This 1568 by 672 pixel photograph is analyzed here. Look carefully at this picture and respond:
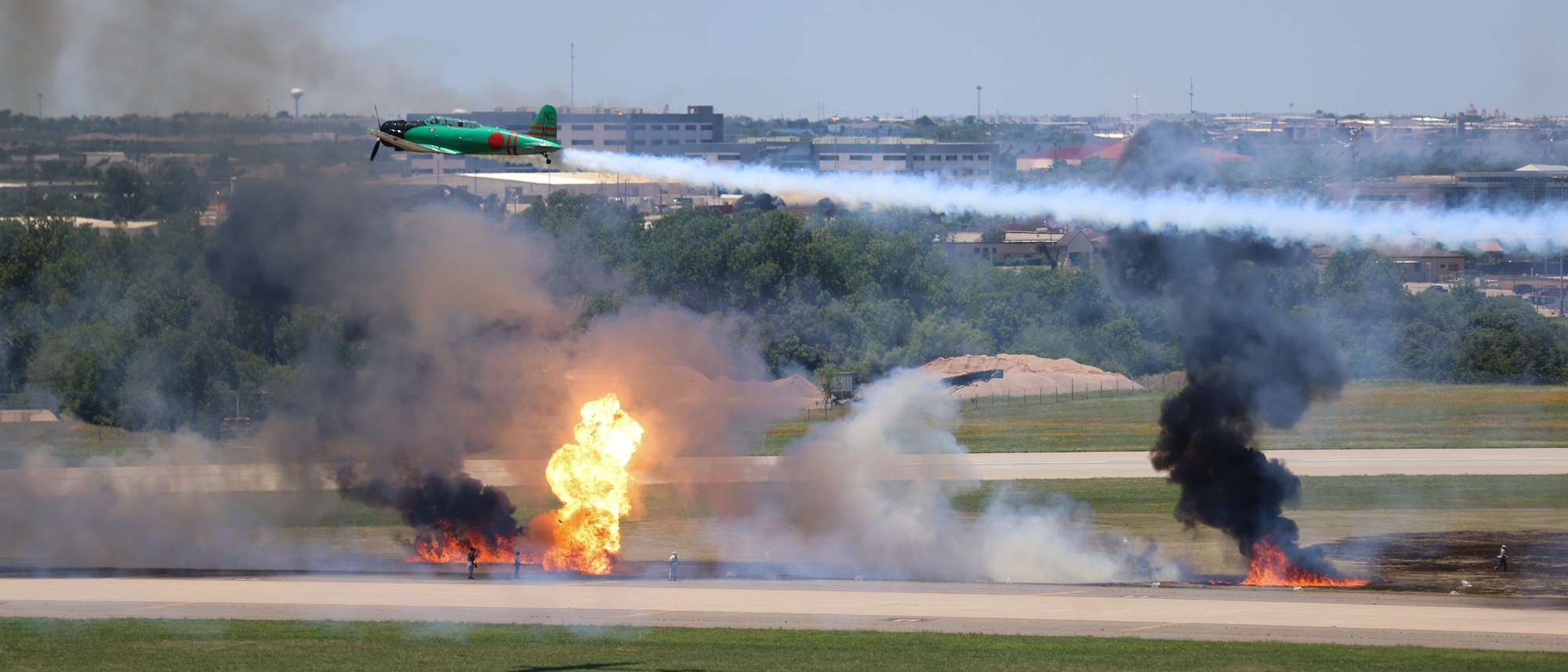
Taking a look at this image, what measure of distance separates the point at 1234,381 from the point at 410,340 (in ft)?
117

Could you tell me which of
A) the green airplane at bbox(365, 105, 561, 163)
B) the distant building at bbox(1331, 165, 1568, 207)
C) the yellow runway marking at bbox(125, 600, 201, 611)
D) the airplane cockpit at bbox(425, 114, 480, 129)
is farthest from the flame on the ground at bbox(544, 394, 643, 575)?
the distant building at bbox(1331, 165, 1568, 207)

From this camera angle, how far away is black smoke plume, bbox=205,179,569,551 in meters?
66.8

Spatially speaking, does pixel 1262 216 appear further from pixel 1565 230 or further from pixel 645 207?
pixel 645 207

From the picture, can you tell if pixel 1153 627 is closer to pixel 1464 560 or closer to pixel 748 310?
pixel 1464 560

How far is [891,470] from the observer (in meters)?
71.6

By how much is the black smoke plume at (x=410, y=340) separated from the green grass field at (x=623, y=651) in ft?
50.7

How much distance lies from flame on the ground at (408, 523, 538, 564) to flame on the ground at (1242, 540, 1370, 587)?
30.0m

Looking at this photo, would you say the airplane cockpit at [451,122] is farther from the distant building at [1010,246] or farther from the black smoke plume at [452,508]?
the distant building at [1010,246]

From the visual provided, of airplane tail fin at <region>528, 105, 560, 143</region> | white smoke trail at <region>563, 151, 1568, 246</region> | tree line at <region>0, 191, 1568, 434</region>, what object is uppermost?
airplane tail fin at <region>528, 105, 560, 143</region>

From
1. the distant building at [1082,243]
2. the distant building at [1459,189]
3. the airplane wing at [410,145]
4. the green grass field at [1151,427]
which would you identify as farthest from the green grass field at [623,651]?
the distant building at [1082,243]

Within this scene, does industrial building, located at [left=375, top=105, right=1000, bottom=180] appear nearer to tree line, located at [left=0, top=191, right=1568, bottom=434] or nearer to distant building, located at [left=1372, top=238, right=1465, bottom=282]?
tree line, located at [left=0, top=191, right=1568, bottom=434]

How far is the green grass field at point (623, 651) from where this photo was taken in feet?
148

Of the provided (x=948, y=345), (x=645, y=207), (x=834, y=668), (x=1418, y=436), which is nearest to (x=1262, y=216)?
(x=834, y=668)

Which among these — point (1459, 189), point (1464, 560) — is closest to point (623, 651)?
point (1464, 560)
